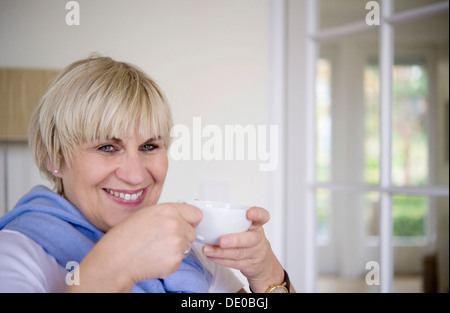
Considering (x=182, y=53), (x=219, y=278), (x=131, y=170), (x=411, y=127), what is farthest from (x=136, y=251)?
(x=411, y=127)

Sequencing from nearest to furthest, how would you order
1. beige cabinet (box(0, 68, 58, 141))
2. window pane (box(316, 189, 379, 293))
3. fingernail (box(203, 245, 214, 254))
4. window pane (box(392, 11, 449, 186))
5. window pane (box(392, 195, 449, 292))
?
fingernail (box(203, 245, 214, 254))
beige cabinet (box(0, 68, 58, 141))
window pane (box(392, 195, 449, 292))
window pane (box(392, 11, 449, 186))
window pane (box(316, 189, 379, 293))

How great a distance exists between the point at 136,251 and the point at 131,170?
0.72 feet

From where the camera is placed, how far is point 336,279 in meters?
4.56

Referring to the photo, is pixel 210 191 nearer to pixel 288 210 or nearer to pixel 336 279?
pixel 288 210

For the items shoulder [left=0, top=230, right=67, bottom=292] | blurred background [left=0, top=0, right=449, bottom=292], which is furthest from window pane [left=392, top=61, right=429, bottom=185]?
shoulder [left=0, top=230, right=67, bottom=292]

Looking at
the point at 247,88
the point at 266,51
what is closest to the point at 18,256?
the point at 247,88

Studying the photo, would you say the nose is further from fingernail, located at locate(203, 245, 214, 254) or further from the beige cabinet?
the beige cabinet

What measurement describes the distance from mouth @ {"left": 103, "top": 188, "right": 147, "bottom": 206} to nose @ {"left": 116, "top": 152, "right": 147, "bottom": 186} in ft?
0.06

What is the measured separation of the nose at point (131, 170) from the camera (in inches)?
29.4

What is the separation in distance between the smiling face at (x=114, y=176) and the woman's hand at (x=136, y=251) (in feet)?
0.68

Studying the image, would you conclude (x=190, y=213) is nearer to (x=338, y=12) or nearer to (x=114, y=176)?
(x=114, y=176)

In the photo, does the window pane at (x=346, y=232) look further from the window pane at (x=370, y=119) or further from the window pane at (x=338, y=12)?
the window pane at (x=338, y=12)

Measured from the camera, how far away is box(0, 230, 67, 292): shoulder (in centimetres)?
58

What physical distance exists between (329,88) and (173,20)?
402 cm
